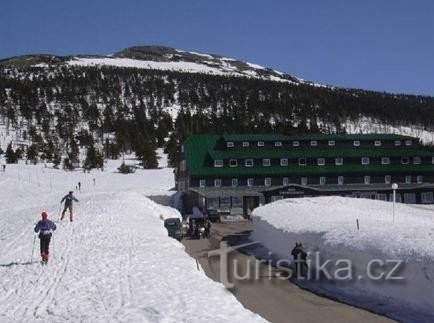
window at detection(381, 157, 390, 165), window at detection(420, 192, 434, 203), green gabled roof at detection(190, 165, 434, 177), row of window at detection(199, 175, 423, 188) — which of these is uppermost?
→ window at detection(381, 157, 390, 165)

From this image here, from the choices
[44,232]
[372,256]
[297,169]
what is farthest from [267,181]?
[44,232]

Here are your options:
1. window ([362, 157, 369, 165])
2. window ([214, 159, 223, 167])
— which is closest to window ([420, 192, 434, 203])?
window ([362, 157, 369, 165])

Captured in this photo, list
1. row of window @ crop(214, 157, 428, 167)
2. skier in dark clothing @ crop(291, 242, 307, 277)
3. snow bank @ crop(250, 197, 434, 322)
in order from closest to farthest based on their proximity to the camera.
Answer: snow bank @ crop(250, 197, 434, 322) → skier in dark clothing @ crop(291, 242, 307, 277) → row of window @ crop(214, 157, 428, 167)

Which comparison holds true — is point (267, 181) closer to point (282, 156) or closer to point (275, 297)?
point (282, 156)

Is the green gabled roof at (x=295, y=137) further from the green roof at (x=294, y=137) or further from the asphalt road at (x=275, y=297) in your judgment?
the asphalt road at (x=275, y=297)

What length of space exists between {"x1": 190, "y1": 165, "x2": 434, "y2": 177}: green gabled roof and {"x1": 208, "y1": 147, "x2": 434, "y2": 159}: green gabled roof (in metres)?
1.67

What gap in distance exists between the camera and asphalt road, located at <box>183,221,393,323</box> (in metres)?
17.9

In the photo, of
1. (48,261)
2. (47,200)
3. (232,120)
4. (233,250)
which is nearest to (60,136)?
(232,120)

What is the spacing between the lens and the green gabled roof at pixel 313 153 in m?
74.1

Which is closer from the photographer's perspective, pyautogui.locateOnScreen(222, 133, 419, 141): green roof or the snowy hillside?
the snowy hillside

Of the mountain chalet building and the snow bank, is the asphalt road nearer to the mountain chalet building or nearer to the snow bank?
the snow bank

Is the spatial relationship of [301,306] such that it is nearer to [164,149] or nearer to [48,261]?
[48,261]

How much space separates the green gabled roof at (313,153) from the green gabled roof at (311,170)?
1671mm

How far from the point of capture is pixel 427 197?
76.6 metres
